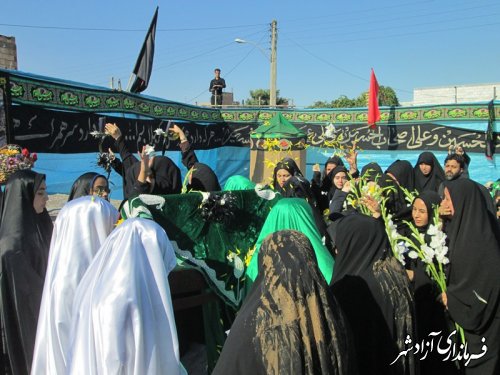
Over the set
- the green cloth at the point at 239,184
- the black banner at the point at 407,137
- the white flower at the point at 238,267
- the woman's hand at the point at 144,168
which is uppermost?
the black banner at the point at 407,137

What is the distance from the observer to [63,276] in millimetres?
1819

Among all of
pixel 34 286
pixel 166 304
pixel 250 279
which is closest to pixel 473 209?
pixel 250 279

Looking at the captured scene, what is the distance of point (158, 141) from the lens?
7.95m

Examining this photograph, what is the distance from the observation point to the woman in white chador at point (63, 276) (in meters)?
1.81

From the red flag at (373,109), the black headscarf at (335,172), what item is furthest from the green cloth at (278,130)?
the black headscarf at (335,172)

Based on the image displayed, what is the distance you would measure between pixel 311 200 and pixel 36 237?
2136 millimetres

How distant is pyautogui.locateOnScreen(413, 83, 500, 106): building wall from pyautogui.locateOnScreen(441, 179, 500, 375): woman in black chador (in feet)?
60.7

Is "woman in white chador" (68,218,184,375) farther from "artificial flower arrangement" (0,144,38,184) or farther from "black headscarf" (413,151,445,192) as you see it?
"black headscarf" (413,151,445,192)

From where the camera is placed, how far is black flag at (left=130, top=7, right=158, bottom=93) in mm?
7152

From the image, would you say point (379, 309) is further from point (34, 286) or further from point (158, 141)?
point (158, 141)

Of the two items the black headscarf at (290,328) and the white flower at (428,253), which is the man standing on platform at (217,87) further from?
the black headscarf at (290,328)

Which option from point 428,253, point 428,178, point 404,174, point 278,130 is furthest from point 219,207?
point 278,130

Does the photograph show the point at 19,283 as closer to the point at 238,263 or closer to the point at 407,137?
the point at 238,263

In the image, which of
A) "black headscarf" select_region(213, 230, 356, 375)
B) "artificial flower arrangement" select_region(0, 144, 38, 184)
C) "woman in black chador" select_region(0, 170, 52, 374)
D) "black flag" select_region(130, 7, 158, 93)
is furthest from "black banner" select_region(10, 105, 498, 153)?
"black headscarf" select_region(213, 230, 356, 375)
